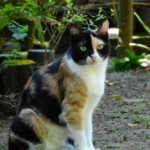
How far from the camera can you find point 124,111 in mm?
4574

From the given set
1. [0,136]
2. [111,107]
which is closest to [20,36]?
[111,107]

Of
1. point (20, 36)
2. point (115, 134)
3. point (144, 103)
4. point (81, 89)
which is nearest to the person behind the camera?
point (81, 89)

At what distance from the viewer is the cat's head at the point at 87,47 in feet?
9.69

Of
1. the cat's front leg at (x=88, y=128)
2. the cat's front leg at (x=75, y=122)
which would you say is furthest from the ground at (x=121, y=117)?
the cat's front leg at (x=75, y=122)

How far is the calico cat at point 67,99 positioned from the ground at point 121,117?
0.47 meters

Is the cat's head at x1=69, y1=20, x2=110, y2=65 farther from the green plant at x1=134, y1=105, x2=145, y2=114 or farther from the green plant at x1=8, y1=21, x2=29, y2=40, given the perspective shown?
the green plant at x1=134, y1=105, x2=145, y2=114

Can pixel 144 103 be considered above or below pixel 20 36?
below

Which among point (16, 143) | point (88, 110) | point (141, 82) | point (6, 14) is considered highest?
point (6, 14)

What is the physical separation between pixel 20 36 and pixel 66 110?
473 centimetres

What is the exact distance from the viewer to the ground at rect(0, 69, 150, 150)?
11.3ft

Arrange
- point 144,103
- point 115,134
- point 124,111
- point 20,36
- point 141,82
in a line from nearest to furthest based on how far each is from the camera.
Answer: point 115,134 < point 124,111 < point 144,103 < point 141,82 < point 20,36

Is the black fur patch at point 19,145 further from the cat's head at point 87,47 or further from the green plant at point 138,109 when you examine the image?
the green plant at point 138,109

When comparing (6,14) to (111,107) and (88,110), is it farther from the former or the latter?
(111,107)

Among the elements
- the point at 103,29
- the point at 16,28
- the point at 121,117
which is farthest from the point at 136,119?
the point at 16,28
